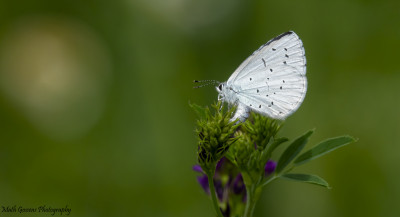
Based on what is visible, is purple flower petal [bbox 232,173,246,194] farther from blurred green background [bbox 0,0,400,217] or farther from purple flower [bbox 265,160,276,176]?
blurred green background [bbox 0,0,400,217]

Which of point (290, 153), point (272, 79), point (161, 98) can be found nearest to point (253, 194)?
point (290, 153)

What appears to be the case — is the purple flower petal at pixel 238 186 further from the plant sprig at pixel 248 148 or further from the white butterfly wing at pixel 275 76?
the white butterfly wing at pixel 275 76

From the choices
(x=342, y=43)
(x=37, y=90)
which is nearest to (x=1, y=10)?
(x=37, y=90)

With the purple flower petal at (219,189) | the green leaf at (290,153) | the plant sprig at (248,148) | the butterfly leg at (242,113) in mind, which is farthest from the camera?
the purple flower petal at (219,189)

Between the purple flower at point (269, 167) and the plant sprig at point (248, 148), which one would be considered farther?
the purple flower at point (269, 167)

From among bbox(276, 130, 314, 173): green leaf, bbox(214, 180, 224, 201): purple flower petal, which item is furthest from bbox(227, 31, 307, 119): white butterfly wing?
bbox(214, 180, 224, 201): purple flower petal

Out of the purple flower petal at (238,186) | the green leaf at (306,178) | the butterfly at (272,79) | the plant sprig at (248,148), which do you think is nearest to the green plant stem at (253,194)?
the plant sprig at (248,148)

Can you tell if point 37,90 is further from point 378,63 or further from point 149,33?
point 378,63

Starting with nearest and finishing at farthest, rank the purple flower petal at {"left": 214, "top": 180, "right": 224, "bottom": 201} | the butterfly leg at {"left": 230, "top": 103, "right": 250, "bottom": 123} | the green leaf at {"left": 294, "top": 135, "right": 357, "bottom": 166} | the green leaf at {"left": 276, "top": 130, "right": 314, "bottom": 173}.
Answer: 1. the green leaf at {"left": 294, "top": 135, "right": 357, "bottom": 166}
2. the green leaf at {"left": 276, "top": 130, "right": 314, "bottom": 173}
3. the butterfly leg at {"left": 230, "top": 103, "right": 250, "bottom": 123}
4. the purple flower petal at {"left": 214, "top": 180, "right": 224, "bottom": 201}
